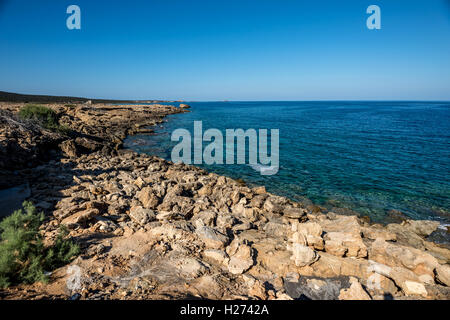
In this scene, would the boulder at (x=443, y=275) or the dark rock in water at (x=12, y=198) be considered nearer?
the boulder at (x=443, y=275)

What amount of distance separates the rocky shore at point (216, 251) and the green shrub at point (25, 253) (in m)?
0.25

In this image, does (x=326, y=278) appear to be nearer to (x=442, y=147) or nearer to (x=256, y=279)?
(x=256, y=279)

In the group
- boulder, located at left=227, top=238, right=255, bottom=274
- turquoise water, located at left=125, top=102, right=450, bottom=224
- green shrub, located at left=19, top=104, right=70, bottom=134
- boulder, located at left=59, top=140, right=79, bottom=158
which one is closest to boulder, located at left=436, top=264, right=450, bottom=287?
boulder, located at left=227, top=238, right=255, bottom=274

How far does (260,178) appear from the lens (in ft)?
55.7

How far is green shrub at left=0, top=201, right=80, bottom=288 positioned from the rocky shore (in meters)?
0.25

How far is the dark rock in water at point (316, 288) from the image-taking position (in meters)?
5.24

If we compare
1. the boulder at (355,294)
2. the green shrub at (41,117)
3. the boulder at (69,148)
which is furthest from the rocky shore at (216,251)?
the green shrub at (41,117)

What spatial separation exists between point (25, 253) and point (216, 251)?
15.7ft

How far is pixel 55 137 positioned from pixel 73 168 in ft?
23.7

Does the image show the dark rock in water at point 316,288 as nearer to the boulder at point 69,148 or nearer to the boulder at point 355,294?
the boulder at point 355,294

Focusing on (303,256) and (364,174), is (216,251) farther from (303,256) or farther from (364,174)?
(364,174)

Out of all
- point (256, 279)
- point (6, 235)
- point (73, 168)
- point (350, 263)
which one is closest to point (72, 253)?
point (6, 235)

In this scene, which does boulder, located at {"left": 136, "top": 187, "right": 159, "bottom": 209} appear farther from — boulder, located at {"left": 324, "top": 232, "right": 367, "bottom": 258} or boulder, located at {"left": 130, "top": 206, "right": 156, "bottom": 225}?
boulder, located at {"left": 324, "top": 232, "right": 367, "bottom": 258}

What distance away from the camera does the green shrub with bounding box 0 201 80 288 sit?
181 inches
